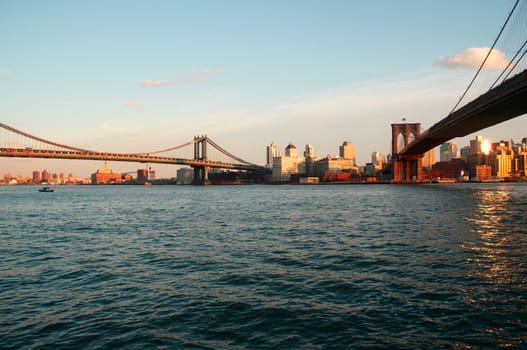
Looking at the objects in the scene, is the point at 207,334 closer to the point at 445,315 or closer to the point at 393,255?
the point at 445,315

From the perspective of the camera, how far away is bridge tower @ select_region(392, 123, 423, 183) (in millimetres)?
110844

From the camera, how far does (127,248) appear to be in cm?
1584

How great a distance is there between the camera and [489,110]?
43719mm

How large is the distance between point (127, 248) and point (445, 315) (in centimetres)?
1184

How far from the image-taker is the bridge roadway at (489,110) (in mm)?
35906

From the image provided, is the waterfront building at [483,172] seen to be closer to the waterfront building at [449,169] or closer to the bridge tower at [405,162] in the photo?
the waterfront building at [449,169]

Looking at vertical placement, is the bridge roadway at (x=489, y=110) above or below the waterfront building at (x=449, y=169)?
above

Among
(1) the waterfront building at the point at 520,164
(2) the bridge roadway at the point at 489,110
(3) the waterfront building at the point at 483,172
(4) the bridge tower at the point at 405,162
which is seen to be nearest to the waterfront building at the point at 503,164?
(1) the waterfront building at the point at 520,164

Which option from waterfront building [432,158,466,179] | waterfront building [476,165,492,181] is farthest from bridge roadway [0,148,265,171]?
waterfront building [476,165,492,181]

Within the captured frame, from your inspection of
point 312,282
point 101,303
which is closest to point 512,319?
point 312,282

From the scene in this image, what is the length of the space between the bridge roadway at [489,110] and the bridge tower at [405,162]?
4259 centimetres

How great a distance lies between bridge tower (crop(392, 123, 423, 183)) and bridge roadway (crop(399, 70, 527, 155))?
1677 inches

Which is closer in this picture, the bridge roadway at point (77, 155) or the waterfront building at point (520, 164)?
the bridge roadway at point (77, 155)

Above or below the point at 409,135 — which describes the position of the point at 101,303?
below
